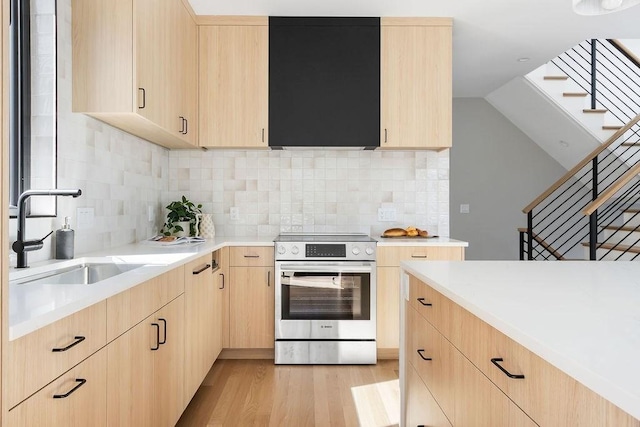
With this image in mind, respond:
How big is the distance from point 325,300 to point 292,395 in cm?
72

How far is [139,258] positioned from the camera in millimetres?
2146

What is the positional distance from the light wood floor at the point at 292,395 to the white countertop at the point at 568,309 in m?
1.11

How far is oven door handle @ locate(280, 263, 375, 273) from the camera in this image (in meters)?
3.14

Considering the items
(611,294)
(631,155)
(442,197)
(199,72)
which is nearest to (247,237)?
(199,72)

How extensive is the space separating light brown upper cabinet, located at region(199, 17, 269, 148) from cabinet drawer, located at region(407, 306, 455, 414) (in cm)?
199

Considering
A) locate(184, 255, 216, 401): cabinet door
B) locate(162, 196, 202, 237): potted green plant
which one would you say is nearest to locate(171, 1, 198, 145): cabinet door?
locate(162, 196, 202, 237): potted green plant

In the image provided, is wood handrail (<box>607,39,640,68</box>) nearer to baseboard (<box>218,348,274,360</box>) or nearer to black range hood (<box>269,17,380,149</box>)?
black range hood (<box>269,17,380,149</box>)

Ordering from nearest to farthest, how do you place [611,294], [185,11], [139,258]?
[611,294], [139,258], [185,11]

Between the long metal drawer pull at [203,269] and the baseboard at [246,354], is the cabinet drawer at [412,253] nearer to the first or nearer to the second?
the baseboard at [246,354]

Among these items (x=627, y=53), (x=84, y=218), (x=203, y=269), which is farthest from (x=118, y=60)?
(x=627, y=53)

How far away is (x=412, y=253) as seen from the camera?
3186mm

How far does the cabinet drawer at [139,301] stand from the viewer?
1.45 metres

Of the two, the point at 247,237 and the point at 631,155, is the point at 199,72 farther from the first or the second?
the point at 631,155

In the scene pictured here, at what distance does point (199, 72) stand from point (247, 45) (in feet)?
1.33
